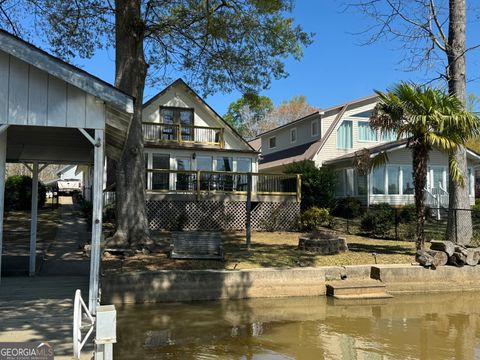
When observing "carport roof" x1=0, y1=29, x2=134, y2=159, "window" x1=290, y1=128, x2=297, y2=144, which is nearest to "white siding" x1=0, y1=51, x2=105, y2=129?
"carport roof" x1=0, y1=29, x2=134, y2=159

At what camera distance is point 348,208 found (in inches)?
910

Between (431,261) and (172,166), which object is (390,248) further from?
(172,166)

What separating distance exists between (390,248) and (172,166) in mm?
14435

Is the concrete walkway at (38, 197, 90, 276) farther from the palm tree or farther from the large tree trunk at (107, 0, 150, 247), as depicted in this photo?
the palm tree

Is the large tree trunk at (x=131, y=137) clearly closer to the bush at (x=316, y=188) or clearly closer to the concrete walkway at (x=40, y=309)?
the concrete walkway at (x=40, y=309)

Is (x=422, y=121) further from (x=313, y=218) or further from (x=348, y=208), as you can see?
(x=348, y=208)

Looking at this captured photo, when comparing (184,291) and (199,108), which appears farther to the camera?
(199,108)

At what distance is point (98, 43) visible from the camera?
15.9 m

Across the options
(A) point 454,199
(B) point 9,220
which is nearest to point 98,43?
(B) point 9,220

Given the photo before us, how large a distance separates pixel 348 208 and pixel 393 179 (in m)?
4.76

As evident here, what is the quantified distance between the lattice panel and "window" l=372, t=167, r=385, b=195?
7.06m

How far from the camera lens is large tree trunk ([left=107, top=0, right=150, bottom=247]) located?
42.9 feet

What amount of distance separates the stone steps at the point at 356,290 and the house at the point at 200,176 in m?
5.35

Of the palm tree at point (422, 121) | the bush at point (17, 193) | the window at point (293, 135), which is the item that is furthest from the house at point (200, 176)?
the bush at point (17, 193)
